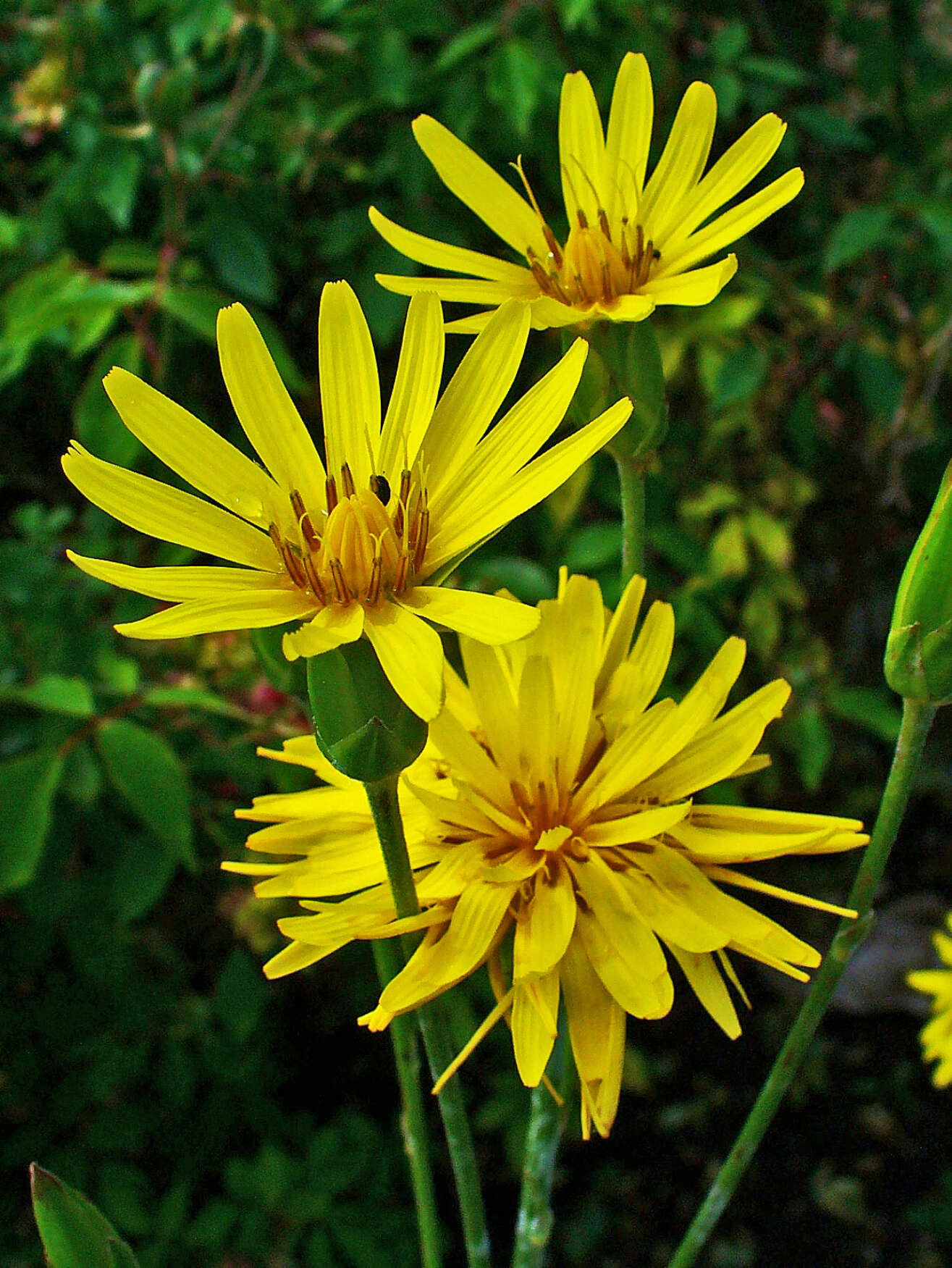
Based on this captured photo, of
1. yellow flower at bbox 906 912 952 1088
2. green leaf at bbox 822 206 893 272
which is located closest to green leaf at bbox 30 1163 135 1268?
yellow flower at bbox 906 912 952 1088

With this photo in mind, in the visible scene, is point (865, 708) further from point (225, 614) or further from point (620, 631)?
point (225, 614)

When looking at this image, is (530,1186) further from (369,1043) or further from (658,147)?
(369,1043)

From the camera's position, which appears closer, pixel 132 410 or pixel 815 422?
pixel 132 410

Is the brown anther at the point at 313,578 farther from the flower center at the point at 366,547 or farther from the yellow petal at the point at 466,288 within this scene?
the yellow petal at the point at 466,288

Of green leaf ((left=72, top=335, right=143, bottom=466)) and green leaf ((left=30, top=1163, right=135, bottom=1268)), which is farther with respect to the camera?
green leaf ((left=72, top=335, right=143, bottom=466))

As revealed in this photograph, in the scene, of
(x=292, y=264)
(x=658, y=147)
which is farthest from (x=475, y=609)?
(x=292, y=264)

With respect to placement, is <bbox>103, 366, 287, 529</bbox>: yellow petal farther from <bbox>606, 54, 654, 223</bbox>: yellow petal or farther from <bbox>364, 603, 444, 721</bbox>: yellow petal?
<bbox>606, 54, 654, 223</bbox>: yellow petal

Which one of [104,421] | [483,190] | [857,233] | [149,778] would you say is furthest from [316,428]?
[483,190]

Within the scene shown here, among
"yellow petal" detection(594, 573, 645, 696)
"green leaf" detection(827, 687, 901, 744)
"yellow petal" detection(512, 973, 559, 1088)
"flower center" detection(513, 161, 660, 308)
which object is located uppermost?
"flower center" detection(513, 161, 660, 308)
